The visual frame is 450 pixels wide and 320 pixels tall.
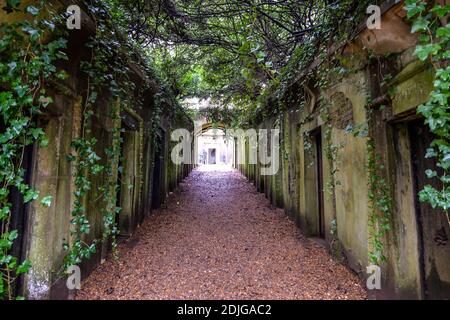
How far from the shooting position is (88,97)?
2672mm

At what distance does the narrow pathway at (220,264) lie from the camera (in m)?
2.80

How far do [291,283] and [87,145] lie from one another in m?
2.72

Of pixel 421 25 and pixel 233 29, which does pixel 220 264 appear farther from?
pixel 233 29

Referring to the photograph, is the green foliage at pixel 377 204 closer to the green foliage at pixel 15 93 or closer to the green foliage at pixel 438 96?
the green foliage at pixel 438 96

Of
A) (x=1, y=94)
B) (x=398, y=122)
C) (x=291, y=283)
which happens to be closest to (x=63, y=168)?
(x=1, y=94)

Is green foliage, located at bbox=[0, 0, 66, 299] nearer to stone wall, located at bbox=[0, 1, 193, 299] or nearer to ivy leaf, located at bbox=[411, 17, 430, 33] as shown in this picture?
stone wall, located at bbox=[0, 1, 193, 299]

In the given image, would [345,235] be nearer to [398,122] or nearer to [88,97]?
[398,122]

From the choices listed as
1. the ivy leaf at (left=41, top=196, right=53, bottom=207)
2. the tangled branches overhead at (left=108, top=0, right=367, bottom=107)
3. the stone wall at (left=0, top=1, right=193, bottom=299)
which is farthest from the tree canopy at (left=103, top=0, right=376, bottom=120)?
the ivy leaf at (left=41, top=196, right=53, bottom=207)

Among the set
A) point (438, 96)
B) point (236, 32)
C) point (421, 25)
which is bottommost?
point (438, 96)

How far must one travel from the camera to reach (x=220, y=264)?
3.47 meters

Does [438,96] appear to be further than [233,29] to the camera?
No

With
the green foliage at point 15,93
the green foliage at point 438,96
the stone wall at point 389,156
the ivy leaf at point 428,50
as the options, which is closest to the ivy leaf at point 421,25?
the green foliage at point 438,96

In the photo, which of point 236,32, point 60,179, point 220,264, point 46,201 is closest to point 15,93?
point 46,201

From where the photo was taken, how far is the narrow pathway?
Answer: 2799mm
